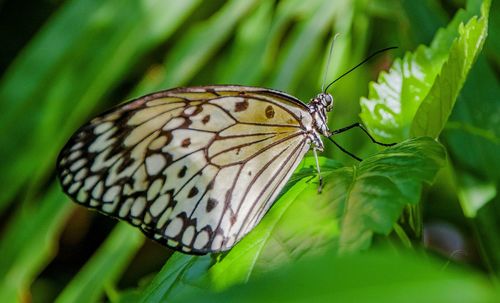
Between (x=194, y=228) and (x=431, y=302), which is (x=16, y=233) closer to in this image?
(x=194, y=228)

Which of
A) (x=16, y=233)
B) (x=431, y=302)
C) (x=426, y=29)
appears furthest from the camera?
(x=16, y=233)

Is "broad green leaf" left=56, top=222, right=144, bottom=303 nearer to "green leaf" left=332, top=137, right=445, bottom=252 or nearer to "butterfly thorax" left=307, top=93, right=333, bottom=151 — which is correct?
"butterfly thorax" left=307, top=93, right=333, bottom=151

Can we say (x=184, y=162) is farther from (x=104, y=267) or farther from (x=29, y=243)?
(x=29, y=243)

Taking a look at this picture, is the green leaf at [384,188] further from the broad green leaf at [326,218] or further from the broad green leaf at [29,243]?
the broad green leaf at [29,243]

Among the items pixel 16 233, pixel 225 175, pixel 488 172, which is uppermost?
pixel 225 175

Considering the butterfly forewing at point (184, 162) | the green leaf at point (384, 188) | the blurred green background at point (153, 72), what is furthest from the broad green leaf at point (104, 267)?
the green leaf at point (384, 188)

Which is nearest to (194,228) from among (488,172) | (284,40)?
(488,172)
